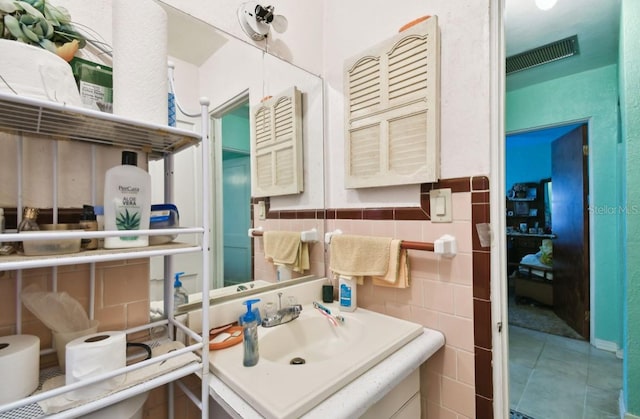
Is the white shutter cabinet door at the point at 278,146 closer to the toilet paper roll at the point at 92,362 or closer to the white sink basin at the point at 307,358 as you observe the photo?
the white sink basin at the point at 307,358

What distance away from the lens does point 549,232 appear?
155 inches

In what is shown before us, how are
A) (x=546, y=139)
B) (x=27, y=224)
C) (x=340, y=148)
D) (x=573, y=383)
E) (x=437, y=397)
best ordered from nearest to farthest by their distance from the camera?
(x=27, y=224) → (x=437, y=397) → (x=340, y=148) → (x=573, y=383) → (x=546, y=139)

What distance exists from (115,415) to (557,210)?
381cm

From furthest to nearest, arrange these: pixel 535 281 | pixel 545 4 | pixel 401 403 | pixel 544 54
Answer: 1. pixel 535 281
2. pixel 544 54
3. pixel 545 4
4. pixel 401 403

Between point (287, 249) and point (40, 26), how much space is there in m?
1.00

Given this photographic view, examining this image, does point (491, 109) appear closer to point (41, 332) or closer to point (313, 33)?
point (313, 33)

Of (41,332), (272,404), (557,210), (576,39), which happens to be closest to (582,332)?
(557,210)

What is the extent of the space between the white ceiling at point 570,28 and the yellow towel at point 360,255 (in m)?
1.76

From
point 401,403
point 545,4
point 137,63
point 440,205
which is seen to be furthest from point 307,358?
point 545,4

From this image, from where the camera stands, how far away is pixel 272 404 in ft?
1.94

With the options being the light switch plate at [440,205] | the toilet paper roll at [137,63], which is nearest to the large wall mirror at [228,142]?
the toilet paper roll at [137,63]

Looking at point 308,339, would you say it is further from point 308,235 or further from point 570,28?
point 570,28

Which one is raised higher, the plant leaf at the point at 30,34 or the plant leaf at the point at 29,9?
the plant leaf at the point at 29,9

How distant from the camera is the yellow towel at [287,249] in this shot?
124 cm
